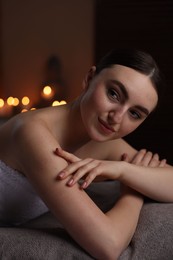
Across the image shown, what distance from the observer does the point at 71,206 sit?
0.86 meters

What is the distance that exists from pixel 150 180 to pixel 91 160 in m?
0.21

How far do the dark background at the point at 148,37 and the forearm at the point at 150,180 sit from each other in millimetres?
2163

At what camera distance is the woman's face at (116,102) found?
3.27ft

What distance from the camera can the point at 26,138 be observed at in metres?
0.94

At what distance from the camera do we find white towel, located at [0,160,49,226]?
1.11 metres

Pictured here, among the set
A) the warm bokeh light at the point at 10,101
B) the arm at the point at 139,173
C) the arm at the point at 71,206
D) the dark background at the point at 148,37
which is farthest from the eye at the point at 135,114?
the warm bokeh light at the point at 10,101

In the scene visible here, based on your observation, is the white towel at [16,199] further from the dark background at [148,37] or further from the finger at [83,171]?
the dark background at [148,37]

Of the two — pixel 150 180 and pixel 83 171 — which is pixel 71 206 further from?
pixel 150 180

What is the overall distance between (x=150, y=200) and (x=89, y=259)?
0.34m

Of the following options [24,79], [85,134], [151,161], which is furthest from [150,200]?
[24,79]

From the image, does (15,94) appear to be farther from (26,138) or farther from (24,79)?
(26,138)

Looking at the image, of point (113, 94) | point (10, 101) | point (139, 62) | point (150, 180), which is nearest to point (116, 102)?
point (113, 94)

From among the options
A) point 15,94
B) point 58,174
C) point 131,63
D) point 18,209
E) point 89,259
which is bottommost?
point 15,94

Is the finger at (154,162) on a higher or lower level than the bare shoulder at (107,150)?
higher
